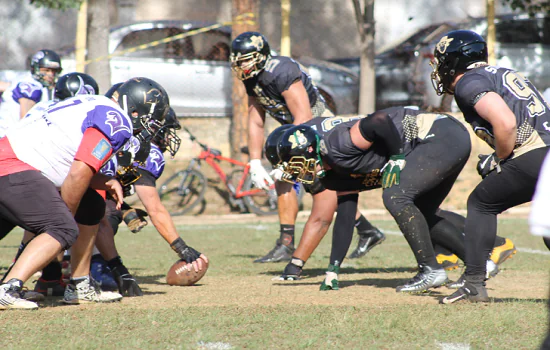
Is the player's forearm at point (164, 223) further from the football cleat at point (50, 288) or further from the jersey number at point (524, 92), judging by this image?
the jersey number at point (524, 92)

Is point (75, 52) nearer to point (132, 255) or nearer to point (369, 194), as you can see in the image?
point (369, 194)

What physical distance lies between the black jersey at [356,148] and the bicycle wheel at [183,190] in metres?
7.48

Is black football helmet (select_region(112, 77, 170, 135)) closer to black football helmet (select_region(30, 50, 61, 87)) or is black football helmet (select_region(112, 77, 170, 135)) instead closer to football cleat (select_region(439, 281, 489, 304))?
football cleat (select_region(439, 281, 489, 304))

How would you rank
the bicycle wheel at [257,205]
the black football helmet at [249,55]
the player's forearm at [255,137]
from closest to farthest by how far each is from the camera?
the black football helmet at [249,55] < the player's forearm at [255,137] < the bicycle wheel at [257,205]

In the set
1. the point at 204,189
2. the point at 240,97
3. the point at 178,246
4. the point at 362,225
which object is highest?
the point at 178,246

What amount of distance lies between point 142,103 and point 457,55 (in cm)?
214

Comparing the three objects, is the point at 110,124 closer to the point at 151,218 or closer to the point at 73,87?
the point at 151,218

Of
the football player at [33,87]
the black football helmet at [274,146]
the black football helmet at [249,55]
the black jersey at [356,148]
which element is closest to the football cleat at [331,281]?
the black jersey at [356,148]

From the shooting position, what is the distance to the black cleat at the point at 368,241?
324 inches

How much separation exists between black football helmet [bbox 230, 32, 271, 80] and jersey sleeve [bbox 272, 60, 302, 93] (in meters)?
0.15

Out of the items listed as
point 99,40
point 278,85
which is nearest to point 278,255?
point 278,85

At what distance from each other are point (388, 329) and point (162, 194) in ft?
31.7

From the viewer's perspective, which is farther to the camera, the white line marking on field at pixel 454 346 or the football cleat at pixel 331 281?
the football cleat at pixel 331 281

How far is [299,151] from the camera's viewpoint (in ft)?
19.3
